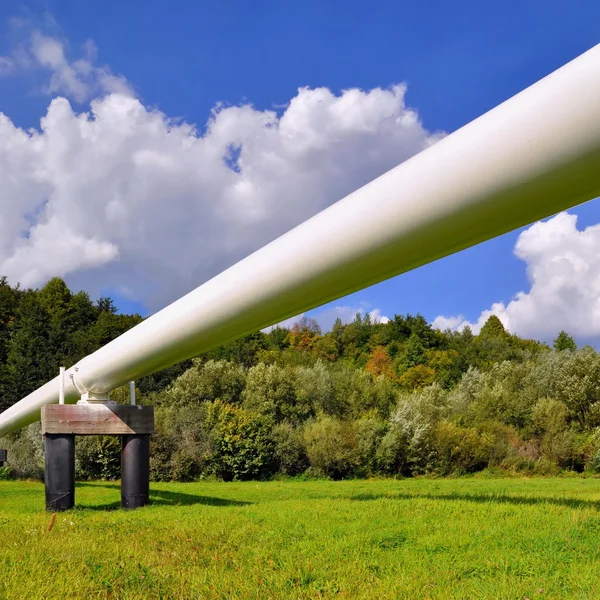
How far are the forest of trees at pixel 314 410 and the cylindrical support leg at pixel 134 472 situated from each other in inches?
569

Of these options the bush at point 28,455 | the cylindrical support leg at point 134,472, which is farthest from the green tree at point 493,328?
the cylindrical support leg at point 134,472

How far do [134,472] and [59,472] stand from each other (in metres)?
0.96

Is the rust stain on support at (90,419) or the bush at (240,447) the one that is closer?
the rust stain on support at (90,419)

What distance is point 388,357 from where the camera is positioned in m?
49.5

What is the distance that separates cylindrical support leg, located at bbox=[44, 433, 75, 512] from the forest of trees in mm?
14371

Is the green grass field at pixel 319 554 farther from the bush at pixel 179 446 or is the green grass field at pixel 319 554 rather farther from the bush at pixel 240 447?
the bush at pixel 240 447

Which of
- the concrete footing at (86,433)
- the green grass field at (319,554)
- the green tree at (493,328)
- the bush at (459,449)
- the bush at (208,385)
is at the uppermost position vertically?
the green tree at (493,328)

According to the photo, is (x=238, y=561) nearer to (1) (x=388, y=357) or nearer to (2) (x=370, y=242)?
(2) (x=370, y=242)

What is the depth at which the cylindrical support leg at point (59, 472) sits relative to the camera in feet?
27.8

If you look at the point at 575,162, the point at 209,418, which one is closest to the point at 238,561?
the point at 575,162

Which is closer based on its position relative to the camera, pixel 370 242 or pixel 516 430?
pixel 370 242

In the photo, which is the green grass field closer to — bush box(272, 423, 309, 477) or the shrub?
bush box(272, 423, 309, 477)

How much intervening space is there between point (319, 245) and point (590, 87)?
1367 mm


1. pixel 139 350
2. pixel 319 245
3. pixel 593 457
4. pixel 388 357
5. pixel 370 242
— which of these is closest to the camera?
pixel 370 242
